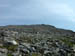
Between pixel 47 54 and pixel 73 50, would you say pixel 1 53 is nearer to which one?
pixel 47 54

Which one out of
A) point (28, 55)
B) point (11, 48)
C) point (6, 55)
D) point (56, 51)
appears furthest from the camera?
point (56, 51)

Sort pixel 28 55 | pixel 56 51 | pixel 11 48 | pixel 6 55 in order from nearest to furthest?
pixel 6 55 < pixel 28 55 < pixel 11 48 < pixel 56 51

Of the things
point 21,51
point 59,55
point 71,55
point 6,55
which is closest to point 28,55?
point 21,51

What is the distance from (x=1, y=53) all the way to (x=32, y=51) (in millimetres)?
3792

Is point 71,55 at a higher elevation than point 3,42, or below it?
below

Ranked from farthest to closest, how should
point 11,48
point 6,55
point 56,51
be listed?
point 56,51 < point 11,48 < point 6,55

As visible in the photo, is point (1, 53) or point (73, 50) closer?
point (1, 53)

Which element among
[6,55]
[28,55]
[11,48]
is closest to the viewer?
[6,55]

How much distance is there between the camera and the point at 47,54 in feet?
53.2

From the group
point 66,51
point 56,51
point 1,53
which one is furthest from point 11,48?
point 66,51

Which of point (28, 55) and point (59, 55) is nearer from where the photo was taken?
point (28, 55)

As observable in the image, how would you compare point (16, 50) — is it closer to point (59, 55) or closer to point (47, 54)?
point (47, 54)

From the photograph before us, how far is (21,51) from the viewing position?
610 inches

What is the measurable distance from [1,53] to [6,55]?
0.69 meters
